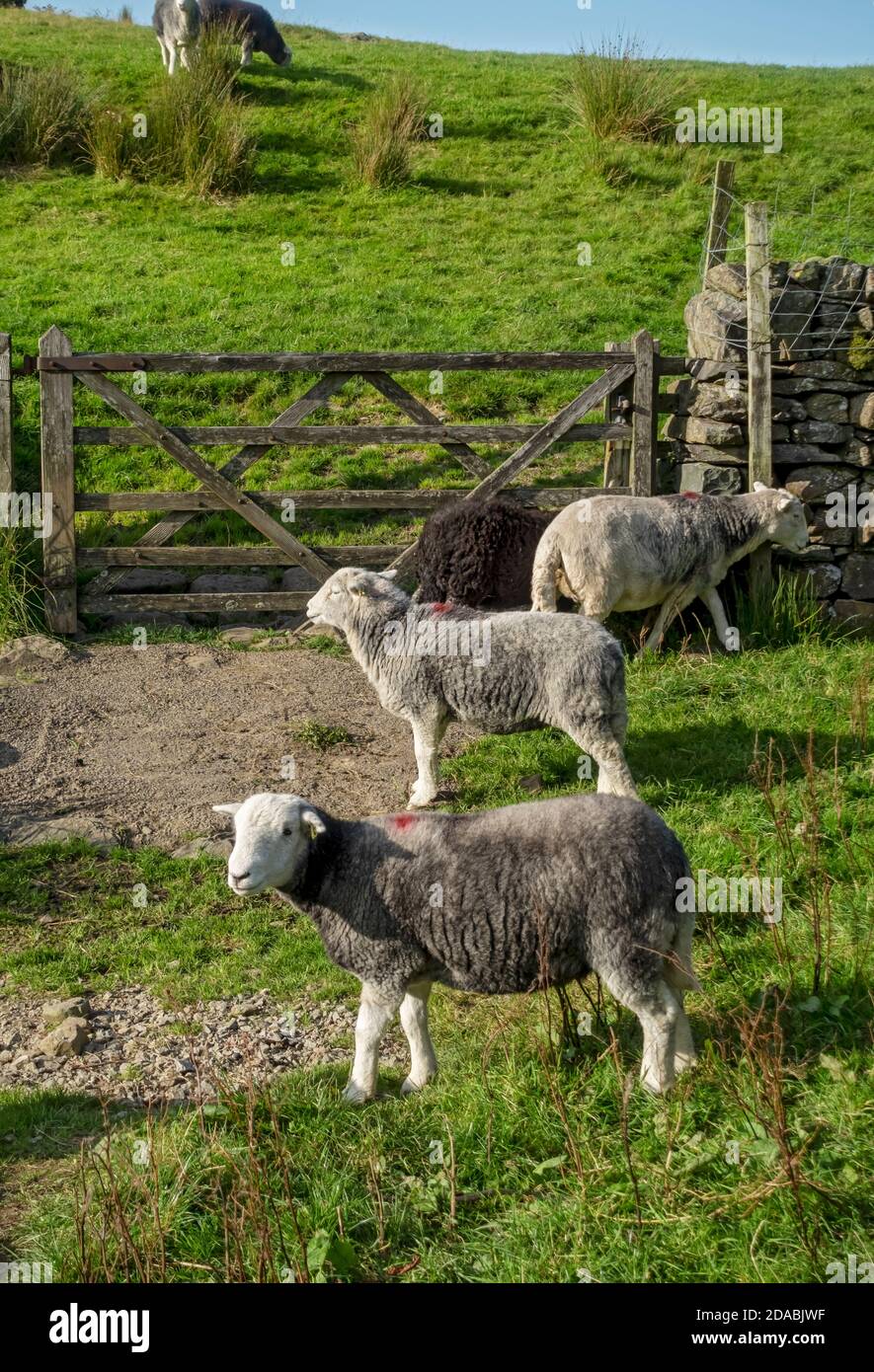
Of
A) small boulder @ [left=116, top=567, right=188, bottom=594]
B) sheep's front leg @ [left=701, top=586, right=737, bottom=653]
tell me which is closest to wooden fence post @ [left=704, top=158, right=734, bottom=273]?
sheep's front leg @ [left=701, top=586, right=737, bottom=653]

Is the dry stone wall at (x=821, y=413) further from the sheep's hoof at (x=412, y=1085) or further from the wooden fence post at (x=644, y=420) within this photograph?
the sheep's hoof at (x=412, y=1085)

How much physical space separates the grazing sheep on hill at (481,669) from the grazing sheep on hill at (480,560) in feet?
4.49

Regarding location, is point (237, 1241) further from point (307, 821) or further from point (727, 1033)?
point (727, 1033)

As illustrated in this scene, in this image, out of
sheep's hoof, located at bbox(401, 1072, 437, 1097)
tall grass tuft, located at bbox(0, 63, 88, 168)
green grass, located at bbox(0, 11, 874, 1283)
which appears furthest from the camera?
tall grass tuft, located at bbox(0, 63, 88, 168)

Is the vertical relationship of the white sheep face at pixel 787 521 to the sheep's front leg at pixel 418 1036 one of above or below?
above

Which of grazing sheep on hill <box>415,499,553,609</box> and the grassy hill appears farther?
the grassy hill

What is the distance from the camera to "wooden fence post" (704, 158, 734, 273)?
37.3ft

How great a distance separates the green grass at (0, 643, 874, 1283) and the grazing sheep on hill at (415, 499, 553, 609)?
315 centimetres

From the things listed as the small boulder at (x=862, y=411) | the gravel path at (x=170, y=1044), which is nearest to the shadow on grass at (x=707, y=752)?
the gravel path at (x=170, y=1044)

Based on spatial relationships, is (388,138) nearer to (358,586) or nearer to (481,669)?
(358,586)

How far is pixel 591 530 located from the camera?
9.17 metres

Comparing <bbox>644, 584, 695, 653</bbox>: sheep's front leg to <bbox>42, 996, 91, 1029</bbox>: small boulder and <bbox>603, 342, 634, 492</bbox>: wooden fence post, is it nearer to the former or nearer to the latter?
<bbox>603, 342, 634, 492</bbox>: wooden fence post

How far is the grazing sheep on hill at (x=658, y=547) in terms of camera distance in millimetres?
9180

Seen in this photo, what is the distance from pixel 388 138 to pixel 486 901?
17147mm
